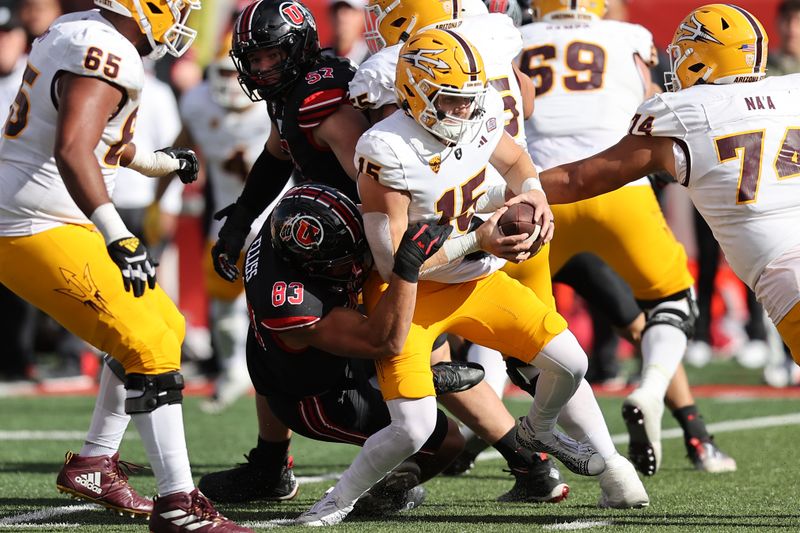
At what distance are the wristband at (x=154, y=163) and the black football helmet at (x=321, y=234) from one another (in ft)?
2.04

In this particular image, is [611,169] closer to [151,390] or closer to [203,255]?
[151,390]

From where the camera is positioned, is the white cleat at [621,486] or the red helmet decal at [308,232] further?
the white cleat at [621,486]

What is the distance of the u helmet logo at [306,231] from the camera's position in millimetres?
3998

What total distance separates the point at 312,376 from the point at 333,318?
36cm

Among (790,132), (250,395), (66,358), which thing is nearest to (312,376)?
(790,132)

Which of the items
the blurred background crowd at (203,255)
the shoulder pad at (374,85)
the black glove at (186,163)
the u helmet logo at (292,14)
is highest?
the u helmet logo at (292,14)

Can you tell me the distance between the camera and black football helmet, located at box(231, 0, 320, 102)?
4.49 meters

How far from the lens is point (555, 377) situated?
4.23 meters

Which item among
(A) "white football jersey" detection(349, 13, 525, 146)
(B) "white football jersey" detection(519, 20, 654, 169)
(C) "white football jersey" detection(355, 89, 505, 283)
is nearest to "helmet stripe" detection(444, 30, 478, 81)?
(C) "white football jersey" detection(355, 89, 505, 283)

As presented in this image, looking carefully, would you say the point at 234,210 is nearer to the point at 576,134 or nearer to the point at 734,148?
the point at 576,134

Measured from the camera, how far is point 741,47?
4164 mm

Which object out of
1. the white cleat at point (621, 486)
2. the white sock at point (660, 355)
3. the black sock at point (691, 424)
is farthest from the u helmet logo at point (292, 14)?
the black sock at point (691, 424)

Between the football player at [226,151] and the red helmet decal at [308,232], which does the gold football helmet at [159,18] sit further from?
the football player at [226,151]

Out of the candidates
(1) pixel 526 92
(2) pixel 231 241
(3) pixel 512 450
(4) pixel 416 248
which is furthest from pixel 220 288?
(4) pixel 416 248
